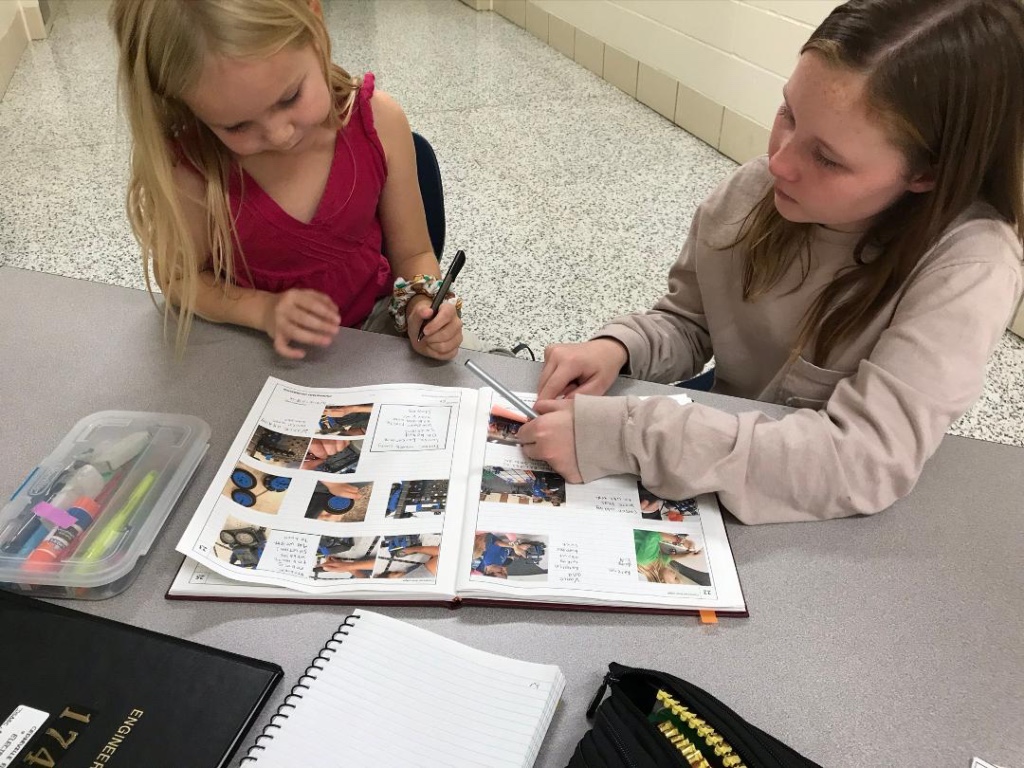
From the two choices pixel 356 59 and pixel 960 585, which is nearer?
pixel 960 585

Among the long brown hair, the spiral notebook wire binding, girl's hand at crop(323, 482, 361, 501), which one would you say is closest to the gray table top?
the spiral notebook wire binding

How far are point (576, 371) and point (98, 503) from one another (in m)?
0.48

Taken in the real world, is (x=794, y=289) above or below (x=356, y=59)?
above

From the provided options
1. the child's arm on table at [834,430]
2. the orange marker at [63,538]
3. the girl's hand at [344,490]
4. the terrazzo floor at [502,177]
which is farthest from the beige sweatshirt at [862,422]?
the terrazzo floor at [502,177]

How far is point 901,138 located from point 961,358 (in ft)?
0.70

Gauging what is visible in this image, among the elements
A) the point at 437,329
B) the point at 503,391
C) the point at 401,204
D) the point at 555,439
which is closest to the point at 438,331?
the point at 437,329

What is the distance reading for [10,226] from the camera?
2260 millimetres

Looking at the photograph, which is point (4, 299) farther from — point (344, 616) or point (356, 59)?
point (356, 59)

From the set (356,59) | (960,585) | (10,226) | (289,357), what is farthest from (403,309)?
(356,59)

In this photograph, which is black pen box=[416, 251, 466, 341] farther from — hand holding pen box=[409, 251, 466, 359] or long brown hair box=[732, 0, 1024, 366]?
long brown hair box=[732, 0, 1024, 366]

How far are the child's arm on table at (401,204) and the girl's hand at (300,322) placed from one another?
12 cm

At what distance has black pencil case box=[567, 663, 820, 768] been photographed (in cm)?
50

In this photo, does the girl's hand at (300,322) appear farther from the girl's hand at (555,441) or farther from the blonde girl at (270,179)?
the girl's hand at (555,441)

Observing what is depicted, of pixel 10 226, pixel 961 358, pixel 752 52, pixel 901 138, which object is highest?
pixel 901 138
